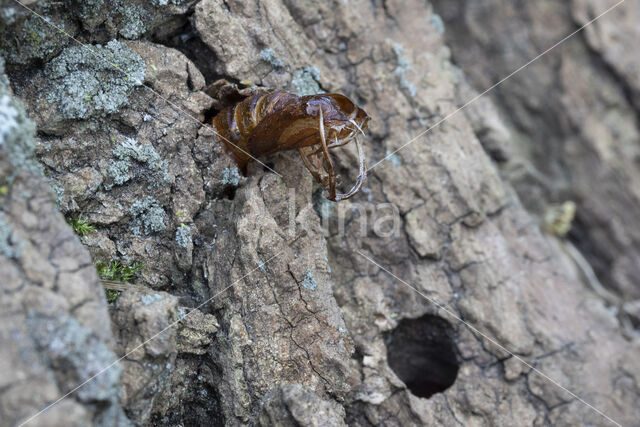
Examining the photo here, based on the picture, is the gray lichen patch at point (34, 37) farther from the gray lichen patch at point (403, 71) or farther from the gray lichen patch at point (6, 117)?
the gray lichen patch at point (403, 71)

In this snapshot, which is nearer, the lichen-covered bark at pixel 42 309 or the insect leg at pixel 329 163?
the lichen-covered bark at pixel 42 309

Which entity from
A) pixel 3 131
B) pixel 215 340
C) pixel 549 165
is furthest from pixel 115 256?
pixel 549 165

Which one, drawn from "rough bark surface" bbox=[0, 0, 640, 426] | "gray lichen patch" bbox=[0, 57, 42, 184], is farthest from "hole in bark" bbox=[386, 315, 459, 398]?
"gray lichen patch" bbox=[0, 57, 42, 184]

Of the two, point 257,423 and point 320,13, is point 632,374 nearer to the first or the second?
point 257,423

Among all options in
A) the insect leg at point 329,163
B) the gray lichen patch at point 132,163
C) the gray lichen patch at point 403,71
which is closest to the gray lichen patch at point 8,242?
the gray lichen patch at point 132,163

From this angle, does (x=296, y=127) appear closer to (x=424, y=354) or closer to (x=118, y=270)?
(x=118, y=270)

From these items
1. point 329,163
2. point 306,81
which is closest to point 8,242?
point 329,163
